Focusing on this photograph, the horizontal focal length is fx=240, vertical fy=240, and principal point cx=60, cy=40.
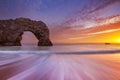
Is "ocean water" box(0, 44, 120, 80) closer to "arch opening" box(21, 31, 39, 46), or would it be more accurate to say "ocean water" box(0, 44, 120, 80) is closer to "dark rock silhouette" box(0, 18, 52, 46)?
"dark rock silhouette" box(0, 18, 52, 46)

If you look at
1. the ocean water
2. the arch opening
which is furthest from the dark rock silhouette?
the ocean water

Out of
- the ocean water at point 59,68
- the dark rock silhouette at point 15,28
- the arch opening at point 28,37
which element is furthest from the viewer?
the arch opening at point 28,37

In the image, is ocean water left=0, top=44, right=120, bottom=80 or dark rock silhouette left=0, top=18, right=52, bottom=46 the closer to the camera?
ocean water left=0, top=44, right=120, bottom=80

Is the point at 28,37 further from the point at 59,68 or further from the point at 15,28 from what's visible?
the point at 59,68

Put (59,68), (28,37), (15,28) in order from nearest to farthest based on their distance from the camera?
(59,68), (15,28), (28,37)

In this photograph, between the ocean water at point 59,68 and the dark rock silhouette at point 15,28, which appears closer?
the ocean water at point 59,68

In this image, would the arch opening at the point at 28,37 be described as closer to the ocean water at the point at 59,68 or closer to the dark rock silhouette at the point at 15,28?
the dark rock silhouette at the point at 15,28

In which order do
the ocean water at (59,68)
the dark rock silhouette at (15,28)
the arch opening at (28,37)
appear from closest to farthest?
the ocean water at (59,68)
the dark rock silhouette at (15,28)
the arch opening at (28,37)

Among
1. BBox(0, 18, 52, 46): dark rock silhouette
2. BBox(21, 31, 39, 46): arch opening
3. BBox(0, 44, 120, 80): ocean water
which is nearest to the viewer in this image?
BBox(0, 44, 120, 80): ocean water

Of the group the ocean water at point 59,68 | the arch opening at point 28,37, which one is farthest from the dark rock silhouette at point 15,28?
the ocean water at point 59,68

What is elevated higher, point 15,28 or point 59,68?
point 15,28

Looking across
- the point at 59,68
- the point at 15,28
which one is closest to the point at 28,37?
the point at 15,28

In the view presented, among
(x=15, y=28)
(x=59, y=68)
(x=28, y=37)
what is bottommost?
(x=59, y=68)

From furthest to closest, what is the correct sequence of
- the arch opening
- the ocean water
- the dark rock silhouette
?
the arch opening
the dark rock silhouette
the ocean water
